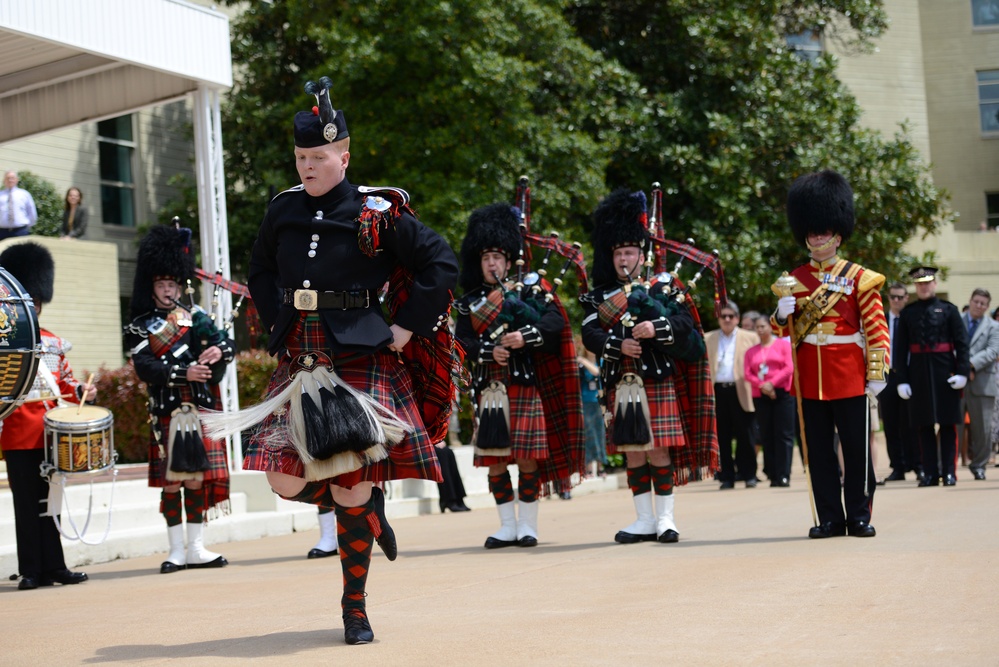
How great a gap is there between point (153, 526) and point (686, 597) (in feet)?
18.8

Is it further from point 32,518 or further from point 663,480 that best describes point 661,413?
point 32,518

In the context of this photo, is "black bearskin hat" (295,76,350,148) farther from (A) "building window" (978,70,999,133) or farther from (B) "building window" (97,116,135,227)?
(A) "building window" (978,70,999,133)

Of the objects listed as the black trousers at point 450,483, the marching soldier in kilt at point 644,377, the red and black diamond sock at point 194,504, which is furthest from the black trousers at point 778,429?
the red and black diamond sock at point 194,504

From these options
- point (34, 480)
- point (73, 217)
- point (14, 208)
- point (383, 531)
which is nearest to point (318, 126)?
point (383, 531)

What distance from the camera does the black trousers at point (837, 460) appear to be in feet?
25.3

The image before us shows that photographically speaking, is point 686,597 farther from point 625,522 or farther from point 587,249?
point 587,249

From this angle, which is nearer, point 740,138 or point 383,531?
point 383,531

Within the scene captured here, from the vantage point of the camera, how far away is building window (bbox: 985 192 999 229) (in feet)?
109

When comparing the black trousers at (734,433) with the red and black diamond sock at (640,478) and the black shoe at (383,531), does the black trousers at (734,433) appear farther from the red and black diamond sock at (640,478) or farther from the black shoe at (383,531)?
the black shoe at (383,531)

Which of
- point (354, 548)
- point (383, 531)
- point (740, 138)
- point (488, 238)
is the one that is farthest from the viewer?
point (740, 138)

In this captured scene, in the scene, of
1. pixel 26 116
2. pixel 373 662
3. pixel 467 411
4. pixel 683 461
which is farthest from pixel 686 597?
pixel 467 411

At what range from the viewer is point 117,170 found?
2147cm

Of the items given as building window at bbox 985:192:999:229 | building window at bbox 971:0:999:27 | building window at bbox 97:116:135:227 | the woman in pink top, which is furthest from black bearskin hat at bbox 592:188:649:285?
building window at bbox 971:0:999:27

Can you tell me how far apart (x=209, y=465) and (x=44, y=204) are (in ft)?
37.5
